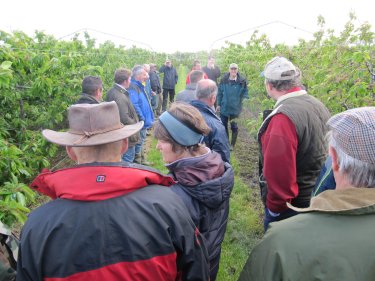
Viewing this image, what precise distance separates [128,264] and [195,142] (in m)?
1.06

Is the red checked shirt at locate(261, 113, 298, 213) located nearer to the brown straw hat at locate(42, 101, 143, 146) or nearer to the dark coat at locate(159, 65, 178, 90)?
the brown straw hat at locate(42, 101, 143, 146)

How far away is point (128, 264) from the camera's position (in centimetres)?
141

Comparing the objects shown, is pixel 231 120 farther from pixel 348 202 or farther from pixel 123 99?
pixel 348 202

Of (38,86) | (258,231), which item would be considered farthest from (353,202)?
(38,86)

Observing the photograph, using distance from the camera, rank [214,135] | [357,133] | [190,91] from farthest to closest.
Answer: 1. [190,91]
2. [214,135]
3. [357,133]

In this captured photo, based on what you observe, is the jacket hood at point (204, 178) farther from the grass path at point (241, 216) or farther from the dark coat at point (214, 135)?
the grass path at point (241, 216)

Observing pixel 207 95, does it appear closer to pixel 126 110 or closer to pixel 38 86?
pixel 126 110

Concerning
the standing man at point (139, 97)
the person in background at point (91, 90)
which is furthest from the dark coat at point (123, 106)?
the standing man at point (139, 97)

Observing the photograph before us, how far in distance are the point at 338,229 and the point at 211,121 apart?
2535 mm

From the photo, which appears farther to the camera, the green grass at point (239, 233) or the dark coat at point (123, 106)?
the dark coat at point (123, 106)

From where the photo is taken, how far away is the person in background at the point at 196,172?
204 cm

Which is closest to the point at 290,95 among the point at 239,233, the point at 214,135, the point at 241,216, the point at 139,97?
the point at 214,135

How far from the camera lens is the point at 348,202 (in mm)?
1197

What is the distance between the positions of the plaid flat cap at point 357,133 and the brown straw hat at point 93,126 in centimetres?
100
